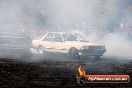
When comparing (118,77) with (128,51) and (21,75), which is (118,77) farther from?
(128,51)

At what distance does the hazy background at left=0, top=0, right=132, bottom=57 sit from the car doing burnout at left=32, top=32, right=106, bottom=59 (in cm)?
289

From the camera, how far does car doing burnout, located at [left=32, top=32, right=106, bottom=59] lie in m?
19.1

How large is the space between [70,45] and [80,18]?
5740 mm

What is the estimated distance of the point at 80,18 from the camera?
25125 mm

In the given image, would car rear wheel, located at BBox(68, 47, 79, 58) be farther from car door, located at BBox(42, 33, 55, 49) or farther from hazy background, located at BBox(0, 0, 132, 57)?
hazy background, located at BBox(0, 0, 132, 57)

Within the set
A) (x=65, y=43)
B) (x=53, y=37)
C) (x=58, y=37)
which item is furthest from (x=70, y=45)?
(x=53, y=37)

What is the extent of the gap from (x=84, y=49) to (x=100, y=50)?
88 centimetres

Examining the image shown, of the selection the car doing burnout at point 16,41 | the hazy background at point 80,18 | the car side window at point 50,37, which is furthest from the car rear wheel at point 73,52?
the car doing burnout at point 16,41

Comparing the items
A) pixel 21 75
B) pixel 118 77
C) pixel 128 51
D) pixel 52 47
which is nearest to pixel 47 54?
pixel 52 47

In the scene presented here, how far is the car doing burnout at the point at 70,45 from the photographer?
19.1m

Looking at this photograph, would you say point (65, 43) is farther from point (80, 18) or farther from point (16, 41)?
point (16, 41)

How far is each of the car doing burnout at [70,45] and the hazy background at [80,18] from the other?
2.89 m

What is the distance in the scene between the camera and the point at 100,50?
19.4m

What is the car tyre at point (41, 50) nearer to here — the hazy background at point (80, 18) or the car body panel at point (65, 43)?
the car body panel at point (65, 43)
